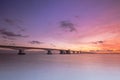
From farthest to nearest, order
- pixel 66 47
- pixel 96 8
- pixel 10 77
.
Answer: pixel 66 47, pixel 96 8, pixel 10 77

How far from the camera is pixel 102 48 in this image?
13.1 ft

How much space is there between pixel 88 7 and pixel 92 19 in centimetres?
25

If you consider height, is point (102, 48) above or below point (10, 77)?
above

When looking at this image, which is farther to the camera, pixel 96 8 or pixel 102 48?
pixel 102 48

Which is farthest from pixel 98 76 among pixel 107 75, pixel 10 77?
pixel 10 77

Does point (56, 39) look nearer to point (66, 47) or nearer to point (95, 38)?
point (66, 47)

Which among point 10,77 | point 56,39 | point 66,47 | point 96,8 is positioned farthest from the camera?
point 66,47

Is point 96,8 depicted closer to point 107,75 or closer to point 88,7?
point 88,7

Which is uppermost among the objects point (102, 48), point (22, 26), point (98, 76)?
point (22, 26)

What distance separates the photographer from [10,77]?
3.04m

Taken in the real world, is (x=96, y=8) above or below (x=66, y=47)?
above

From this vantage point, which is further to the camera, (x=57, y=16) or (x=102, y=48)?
(x=102, y=48)

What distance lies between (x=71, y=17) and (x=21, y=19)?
2.98ft

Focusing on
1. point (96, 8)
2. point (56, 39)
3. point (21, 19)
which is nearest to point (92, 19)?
point (96, 8)
